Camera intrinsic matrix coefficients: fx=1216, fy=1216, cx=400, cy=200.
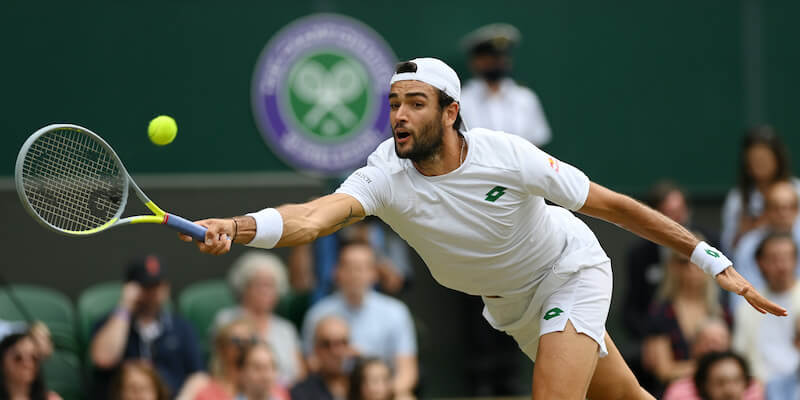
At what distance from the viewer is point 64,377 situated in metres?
7.26

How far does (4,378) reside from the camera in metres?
6.51

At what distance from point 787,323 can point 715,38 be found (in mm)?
3371

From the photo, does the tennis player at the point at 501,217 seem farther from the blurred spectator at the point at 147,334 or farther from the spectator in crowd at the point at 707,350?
the blurred spectator at the point at 147,334

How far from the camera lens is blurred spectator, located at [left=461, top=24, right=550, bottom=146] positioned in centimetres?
869

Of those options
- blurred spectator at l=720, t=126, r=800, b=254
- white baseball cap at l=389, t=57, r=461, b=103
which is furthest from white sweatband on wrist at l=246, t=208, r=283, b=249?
blurred spectator at l=720, t=126, r=800, b=254

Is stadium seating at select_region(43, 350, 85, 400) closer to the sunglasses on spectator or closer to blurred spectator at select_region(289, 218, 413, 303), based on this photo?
the sunglasses on spectator

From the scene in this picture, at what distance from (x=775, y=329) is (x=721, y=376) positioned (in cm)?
83

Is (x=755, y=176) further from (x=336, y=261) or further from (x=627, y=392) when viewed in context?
(x=627, y=392)

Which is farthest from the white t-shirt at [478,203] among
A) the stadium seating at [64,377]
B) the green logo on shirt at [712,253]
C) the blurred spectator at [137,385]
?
the stadium seating at [64,377]

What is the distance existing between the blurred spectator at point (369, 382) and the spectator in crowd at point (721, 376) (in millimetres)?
1796

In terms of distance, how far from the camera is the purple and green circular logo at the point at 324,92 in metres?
9.16

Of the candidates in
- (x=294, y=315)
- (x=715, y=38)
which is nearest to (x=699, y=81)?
(x=715, y=38)

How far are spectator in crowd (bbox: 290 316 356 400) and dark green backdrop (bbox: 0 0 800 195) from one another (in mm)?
2212

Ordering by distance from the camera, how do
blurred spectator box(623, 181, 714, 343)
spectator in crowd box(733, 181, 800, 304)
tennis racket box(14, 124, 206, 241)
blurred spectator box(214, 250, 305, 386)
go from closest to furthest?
1. tennis racket box(14, 124, 206, 241)
2. blurred spectator box(214, 250, 305, 386)
3. spectator in crowd box(733, 181, 800, 304)
4. blurred spectator box(623, 181, 714, 343)
